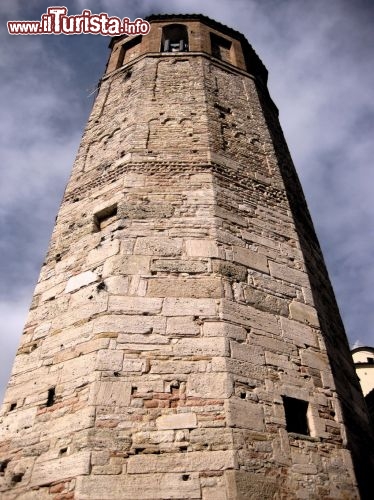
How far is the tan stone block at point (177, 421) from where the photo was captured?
402cm

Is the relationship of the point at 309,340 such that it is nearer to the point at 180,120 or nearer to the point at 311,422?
the point at 311,422

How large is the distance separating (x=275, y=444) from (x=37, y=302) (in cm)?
340

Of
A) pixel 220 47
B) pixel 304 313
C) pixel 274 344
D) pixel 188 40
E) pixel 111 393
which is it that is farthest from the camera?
pixel 220 47

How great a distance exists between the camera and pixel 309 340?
521 cm

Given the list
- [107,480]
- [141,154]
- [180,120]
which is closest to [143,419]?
[107,480]

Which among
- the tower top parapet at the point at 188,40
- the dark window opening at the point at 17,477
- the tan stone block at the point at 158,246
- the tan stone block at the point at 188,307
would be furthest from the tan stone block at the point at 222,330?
the tower top parapet at the point at 188,40

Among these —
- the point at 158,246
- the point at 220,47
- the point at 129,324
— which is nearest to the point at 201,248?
the point at 158,246

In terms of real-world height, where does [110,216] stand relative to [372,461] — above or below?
above

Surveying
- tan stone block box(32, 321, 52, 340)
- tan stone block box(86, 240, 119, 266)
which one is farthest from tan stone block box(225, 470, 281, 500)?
tan stone block box(86, 240, 119, 266)

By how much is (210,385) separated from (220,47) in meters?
9.71

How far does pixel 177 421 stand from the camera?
4.05 m

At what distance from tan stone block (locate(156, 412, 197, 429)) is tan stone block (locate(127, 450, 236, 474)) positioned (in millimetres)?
245

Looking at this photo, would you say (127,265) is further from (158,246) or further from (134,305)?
(134,305)

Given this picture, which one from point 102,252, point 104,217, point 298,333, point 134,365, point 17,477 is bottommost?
point 17,477
